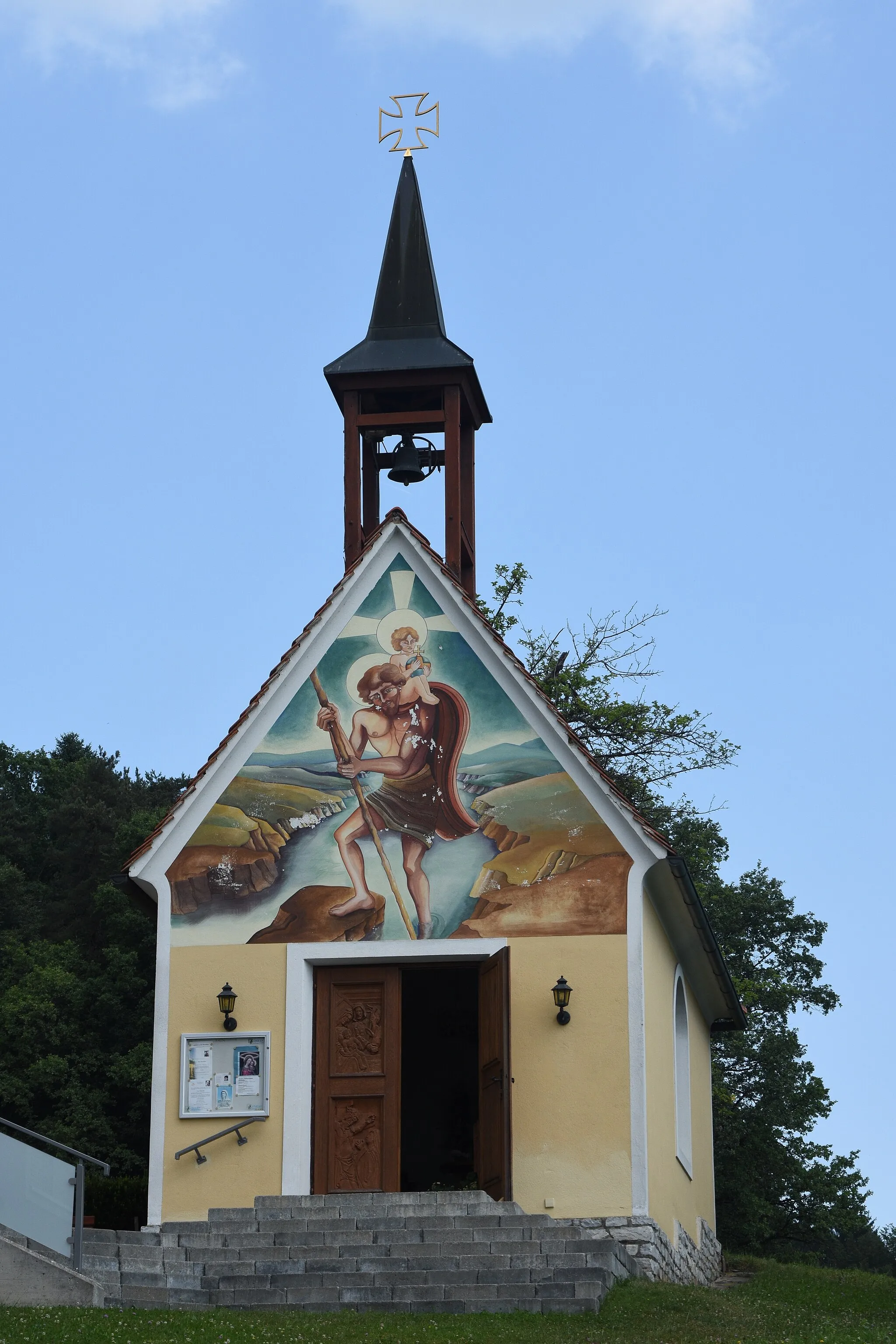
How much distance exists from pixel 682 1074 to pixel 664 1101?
9.74 feet

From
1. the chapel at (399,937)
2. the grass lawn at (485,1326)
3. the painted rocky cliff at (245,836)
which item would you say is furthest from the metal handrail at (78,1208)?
the painted rocky cliff at (245,836)

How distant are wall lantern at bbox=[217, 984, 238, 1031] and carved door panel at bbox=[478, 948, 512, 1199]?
264 cm

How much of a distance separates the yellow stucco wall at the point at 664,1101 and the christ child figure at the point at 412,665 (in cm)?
338

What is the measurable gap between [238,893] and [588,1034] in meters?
4.07

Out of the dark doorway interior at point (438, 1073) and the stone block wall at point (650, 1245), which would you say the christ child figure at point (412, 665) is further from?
the dark doorway interior at point (438, 1073)

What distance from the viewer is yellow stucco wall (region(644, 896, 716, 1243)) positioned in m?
19.0

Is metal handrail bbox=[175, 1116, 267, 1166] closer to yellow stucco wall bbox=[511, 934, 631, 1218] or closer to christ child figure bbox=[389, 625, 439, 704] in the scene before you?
yellow stucco wall bbox=[511, 934, 631, 1218]

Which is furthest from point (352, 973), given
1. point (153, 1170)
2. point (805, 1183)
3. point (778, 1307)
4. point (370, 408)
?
point (805, 1183)

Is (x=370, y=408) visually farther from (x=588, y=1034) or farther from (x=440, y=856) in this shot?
(x=588, y=1034)

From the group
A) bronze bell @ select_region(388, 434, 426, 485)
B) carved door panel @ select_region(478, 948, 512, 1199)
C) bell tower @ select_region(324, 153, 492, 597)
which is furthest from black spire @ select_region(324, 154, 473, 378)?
carved door panel @ select_region(478, 948, 512, 1199)

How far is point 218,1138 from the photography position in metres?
18.8

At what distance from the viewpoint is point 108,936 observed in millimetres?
40938

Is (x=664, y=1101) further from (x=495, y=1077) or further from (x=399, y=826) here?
(x=399, y=826)

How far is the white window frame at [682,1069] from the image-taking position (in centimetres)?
2186
